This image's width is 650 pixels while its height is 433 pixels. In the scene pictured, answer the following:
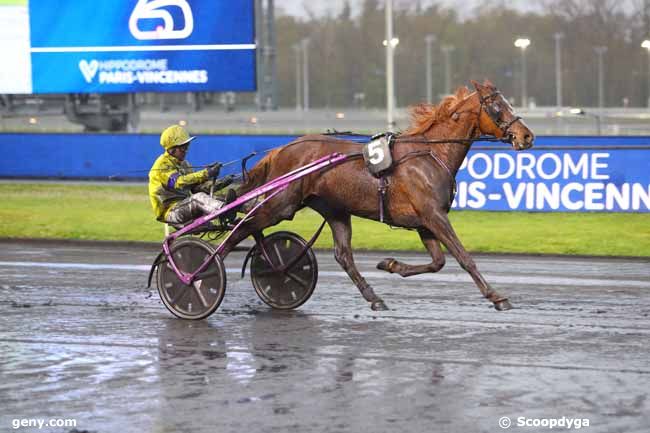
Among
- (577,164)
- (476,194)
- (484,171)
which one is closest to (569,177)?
(577,164)

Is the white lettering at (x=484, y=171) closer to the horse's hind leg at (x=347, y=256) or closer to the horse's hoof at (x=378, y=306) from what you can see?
the horse's hind leg at (x=347, y=256)

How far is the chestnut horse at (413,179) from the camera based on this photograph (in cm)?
937

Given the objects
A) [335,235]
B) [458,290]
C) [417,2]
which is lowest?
[458,290]

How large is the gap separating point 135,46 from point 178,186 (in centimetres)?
1779

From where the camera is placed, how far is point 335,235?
10141 millimetres

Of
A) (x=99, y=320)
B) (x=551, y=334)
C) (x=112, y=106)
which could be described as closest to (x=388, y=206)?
(x=551, y=334)

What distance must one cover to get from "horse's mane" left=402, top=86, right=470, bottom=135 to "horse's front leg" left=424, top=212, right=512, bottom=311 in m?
0.88

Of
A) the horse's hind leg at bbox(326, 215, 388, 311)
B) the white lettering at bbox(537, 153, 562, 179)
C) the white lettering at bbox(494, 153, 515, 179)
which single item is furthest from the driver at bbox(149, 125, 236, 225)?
the white lettering at bbox(494, 153, 515, 179)

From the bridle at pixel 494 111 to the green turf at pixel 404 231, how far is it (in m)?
5.89

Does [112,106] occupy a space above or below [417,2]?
below

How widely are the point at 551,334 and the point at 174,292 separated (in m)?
3.14

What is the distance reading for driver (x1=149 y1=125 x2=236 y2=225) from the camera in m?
9.82

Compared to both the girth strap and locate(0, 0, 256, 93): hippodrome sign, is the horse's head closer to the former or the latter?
the girth strap

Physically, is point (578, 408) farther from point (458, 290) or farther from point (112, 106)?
point (112, 106)
